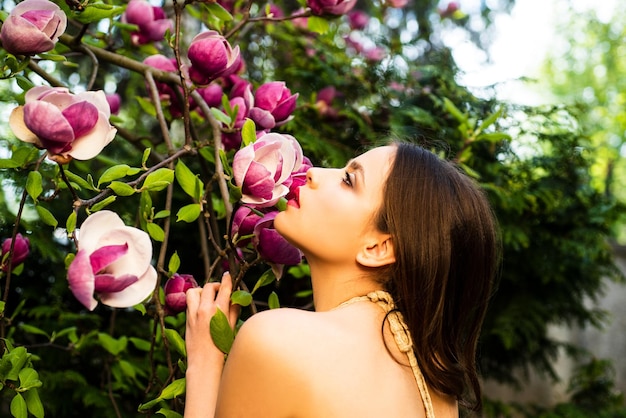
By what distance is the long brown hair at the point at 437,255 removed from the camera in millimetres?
1290

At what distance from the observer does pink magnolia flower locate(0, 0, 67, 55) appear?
1168 mm

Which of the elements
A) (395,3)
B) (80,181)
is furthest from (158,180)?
(395,3)

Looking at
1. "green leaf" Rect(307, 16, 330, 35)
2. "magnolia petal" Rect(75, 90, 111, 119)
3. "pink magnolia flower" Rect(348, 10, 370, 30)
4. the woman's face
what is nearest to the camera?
"magnolia petal" Rect(75, 90, 111, 119)

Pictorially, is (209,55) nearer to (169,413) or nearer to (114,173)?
(114,173)

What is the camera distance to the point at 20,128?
1085mm

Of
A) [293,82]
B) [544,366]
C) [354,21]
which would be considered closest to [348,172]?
[293,82]

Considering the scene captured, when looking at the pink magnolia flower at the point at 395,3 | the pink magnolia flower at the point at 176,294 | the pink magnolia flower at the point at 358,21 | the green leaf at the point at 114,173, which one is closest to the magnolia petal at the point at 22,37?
the green leaf at the point at 114,173

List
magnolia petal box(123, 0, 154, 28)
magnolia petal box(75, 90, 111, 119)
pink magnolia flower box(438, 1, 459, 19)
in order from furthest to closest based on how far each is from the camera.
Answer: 1. pink magnolia flower box(438, 1, 459, 19)
2. magnolia petal box(123, 0, 154, 28)
3. magnolia petal box(75, 90, 111, 119)

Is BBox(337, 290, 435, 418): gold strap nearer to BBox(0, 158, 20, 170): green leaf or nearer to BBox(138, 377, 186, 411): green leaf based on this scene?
Result: BBox(138, 377, 186, 411): green leaf

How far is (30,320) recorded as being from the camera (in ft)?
7.07

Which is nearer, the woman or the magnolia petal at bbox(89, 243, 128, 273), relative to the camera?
the magnolia petal at bbox(89, 243, 128, 273)

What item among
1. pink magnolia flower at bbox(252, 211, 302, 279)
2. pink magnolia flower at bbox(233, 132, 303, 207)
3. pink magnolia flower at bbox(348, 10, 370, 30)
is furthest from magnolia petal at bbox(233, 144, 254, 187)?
pink magnolia flower at bbox(348, 10, 370, 30)

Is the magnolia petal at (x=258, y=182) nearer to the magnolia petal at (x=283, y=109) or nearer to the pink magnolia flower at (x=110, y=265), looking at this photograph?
the pink magnolia flower at (x=110, y=265)

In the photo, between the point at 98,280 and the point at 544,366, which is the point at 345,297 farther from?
the point at 544,366
